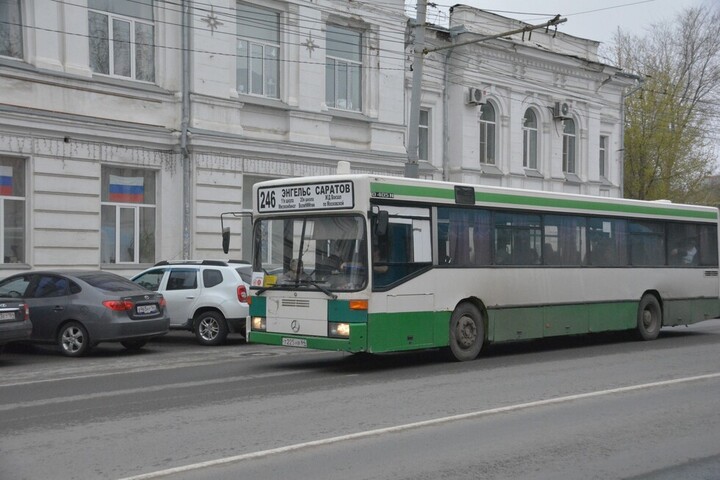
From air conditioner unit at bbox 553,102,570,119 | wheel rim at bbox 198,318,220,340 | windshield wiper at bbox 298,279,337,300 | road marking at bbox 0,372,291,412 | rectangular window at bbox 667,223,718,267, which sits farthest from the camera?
air conditioner unit at bbox 553,102,570,119

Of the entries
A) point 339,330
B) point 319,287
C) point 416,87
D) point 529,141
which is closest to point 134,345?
point 319,287

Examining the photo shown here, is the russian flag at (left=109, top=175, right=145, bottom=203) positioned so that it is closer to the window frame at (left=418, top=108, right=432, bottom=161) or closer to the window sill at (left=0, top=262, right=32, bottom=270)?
the window sill at (left=0, top=262, right=32, bottom=270)

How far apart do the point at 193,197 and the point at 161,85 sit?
114 inches

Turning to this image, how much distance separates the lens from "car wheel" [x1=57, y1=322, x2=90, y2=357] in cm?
1564

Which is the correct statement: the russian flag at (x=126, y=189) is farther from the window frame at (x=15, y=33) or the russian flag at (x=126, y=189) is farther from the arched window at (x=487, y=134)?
the arched window at (x=487, y=134)

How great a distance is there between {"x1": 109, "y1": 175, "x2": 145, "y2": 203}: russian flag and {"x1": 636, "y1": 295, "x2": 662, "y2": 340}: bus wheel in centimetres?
1217

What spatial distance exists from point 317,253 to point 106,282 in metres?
4.73

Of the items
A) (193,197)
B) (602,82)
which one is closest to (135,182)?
(193,197)

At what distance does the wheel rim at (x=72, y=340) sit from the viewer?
1568cm

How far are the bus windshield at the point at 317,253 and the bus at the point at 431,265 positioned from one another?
0.02 meters

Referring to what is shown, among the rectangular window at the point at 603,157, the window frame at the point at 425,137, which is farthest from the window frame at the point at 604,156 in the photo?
Result: the window frame at the point at 425,137

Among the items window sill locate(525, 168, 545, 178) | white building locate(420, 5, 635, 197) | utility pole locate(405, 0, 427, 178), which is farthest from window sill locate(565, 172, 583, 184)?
utility pole locate(405, 0, 427, 178)

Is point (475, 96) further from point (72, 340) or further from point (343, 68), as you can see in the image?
point (72, 340)

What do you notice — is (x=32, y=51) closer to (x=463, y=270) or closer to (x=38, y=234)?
(x=38, y=234)
